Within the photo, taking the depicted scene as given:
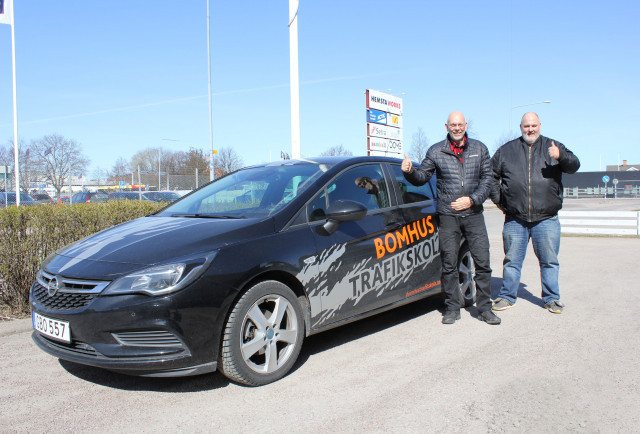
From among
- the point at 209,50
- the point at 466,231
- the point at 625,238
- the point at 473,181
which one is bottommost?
the point at 625,238

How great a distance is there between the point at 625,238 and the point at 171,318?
1309 centimetres

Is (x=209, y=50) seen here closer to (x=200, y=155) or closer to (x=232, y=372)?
(x=200, y=155)

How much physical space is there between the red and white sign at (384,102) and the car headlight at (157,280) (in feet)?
44.8

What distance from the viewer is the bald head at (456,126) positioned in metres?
4.97

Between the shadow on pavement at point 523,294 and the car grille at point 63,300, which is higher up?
the car grille at point 63,300

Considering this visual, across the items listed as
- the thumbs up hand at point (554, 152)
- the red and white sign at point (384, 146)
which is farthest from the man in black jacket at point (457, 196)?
the red and white sign at point (384, 146)

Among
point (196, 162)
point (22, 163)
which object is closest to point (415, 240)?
point (22, 163)

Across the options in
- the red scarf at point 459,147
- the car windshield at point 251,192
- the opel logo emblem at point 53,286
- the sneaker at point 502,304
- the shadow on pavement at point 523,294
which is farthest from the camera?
the shadow on pavement at point 523,294

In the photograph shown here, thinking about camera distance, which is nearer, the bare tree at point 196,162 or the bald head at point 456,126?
the bald head at point 456,126

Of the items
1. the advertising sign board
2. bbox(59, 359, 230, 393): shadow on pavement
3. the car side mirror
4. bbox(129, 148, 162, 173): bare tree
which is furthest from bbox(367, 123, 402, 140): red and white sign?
bbox(129, 148, 162, 173): bare tree

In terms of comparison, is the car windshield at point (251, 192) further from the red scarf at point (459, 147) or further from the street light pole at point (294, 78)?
the street light pole at point (294, 78)

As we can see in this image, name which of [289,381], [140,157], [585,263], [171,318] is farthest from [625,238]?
[140,157]

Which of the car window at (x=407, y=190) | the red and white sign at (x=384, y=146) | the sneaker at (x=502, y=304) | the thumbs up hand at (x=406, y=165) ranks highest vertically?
the red and white sign at (x=384, y=146)

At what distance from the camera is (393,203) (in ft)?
15.8
